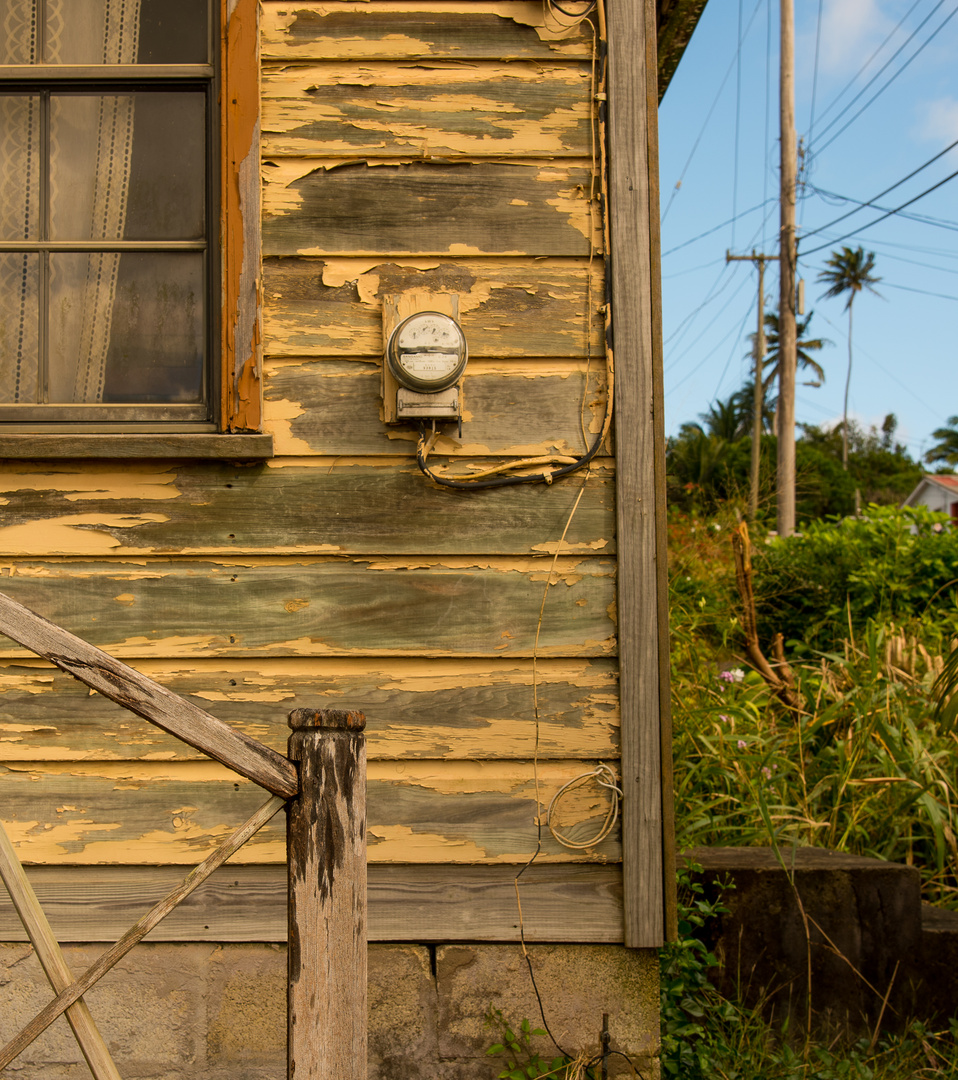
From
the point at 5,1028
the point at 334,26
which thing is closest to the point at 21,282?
the point at 334,26

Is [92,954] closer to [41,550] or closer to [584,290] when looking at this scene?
[41,550]

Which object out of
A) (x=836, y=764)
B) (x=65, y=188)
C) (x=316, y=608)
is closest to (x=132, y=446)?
(x=316, y=608)

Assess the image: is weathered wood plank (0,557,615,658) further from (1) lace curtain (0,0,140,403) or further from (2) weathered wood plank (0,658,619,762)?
(1) lace curtain (0,0,140,403)

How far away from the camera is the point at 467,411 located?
2043 mm

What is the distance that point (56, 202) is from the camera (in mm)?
2111

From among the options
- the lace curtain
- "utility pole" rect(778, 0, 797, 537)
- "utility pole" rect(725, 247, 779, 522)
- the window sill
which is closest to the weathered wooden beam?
the window sill

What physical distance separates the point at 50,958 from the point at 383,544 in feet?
3.60

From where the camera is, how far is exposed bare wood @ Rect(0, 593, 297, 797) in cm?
116

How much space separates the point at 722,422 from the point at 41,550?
91.6 feet

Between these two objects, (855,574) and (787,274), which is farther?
(787,274)

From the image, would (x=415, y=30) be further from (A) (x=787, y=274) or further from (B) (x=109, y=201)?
(A) (x=787, y=274)

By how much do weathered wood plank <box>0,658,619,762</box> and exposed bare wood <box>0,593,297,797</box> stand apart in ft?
2.65

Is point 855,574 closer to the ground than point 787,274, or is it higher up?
closer to the ground

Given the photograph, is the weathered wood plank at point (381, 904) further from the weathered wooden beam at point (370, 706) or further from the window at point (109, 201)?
the window at point (109, 201)
